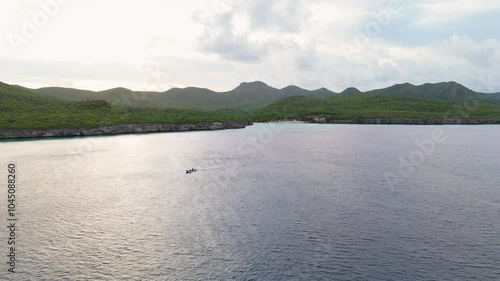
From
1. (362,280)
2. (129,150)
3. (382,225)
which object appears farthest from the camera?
(129,150)

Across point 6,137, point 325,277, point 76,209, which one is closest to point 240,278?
point 325,277

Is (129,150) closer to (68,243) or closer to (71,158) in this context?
(71,158)

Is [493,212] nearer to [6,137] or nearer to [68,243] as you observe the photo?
[68,243]

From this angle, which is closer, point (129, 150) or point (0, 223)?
point (0, 223)

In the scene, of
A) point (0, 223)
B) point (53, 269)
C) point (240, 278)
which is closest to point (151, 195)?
point (0, 223)

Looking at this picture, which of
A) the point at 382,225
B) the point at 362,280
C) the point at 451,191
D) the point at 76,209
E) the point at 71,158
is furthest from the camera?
the point at 71,158

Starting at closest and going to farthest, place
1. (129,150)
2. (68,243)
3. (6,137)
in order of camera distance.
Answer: (68,243), (129,150), (6,137)
